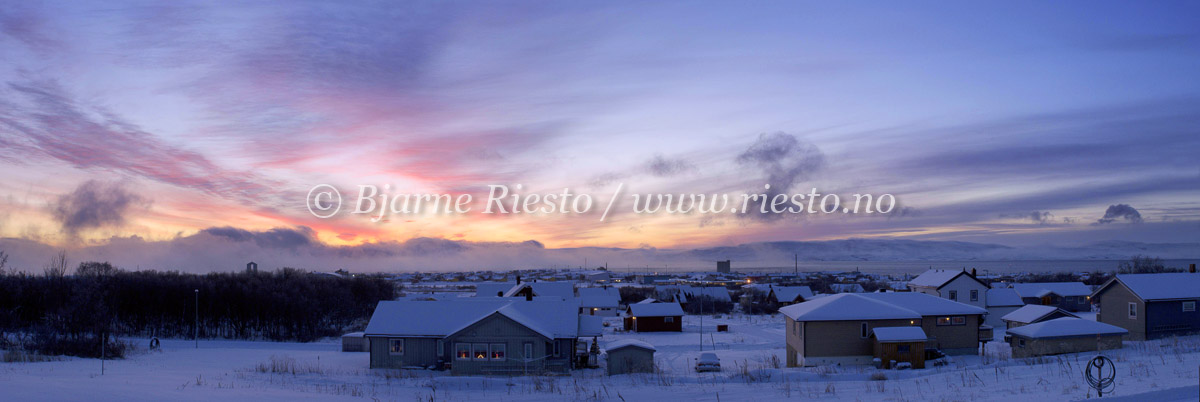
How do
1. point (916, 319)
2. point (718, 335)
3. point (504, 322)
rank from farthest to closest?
1. point (718, 335)
2. point (916, 319)
3. point (504, 322)

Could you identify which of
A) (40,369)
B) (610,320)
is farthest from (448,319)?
(610,320)

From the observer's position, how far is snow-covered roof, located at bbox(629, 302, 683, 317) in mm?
60750

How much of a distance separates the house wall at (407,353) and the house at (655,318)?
29.1m

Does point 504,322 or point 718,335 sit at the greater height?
point 504,322

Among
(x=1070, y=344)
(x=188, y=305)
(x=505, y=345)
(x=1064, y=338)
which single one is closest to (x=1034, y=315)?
(x=1070, y=344)

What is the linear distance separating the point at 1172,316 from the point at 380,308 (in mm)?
44124

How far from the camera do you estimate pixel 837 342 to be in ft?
111

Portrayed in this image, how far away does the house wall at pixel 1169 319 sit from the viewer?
38.2m

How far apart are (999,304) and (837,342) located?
31.3 metres

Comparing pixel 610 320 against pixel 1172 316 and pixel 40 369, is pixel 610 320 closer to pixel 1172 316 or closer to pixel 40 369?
pixel 1172 316

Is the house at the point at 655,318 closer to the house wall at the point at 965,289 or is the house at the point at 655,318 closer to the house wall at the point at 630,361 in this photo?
the house wall at the point at 965,289

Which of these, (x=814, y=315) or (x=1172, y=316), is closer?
(x=814, y=315)

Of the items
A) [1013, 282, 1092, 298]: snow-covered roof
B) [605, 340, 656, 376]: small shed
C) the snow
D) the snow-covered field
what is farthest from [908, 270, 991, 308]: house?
[605, 340, 656, 376]: small shed

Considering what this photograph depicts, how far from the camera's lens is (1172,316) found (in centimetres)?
3866
